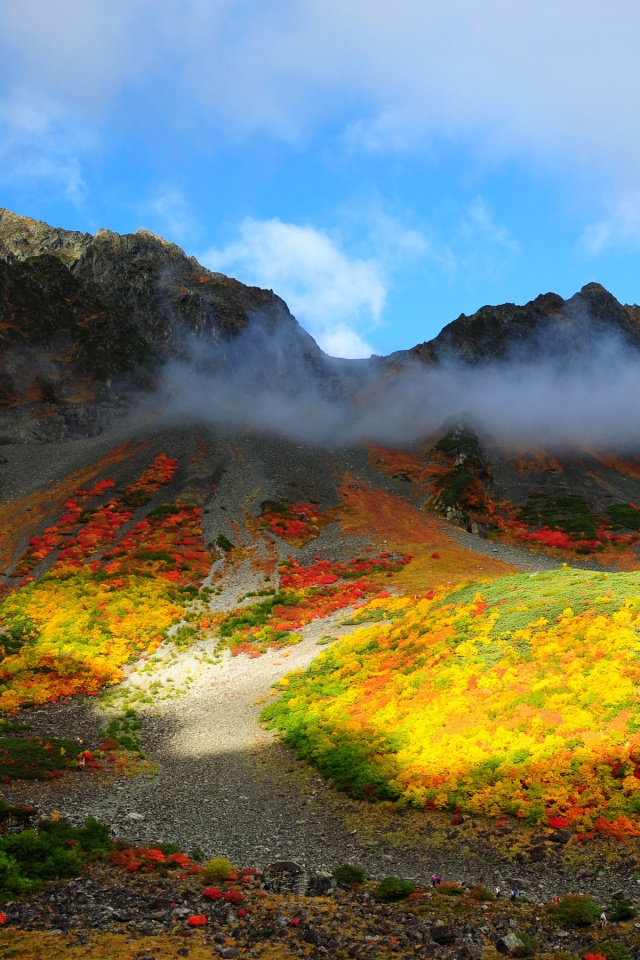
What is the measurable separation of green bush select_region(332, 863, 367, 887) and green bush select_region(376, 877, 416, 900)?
3.87ft

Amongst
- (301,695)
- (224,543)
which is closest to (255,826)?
(301,695)

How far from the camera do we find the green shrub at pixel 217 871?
19.9 m

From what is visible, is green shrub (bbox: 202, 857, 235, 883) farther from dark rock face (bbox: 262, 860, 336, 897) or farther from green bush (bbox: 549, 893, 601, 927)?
green bush (bbox: 549, 893, 601, 927)

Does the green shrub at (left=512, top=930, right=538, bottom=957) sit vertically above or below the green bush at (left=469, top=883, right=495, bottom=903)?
above

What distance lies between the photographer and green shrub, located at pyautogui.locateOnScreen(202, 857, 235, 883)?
1994cm

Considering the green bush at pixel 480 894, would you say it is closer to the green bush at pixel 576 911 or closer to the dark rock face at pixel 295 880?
the green bush at pixel 576 911

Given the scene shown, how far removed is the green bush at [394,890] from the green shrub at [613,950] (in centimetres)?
583

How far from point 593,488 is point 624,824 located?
134m

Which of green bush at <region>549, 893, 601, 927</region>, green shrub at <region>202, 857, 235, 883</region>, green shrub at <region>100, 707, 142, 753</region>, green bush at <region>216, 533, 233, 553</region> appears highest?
green bush at <region>216, 533, 233, 553</region>

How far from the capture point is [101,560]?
78.1 metres

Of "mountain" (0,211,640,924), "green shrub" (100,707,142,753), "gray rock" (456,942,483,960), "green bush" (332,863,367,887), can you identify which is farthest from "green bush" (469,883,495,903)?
"green shrub" (100,707,142,753)

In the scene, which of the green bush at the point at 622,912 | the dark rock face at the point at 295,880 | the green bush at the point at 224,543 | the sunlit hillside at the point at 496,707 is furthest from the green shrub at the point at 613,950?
the green bush at the point at 224,543

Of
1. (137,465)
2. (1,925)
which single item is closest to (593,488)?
(137,465)

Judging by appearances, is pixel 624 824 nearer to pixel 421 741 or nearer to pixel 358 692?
pixel 421 741
